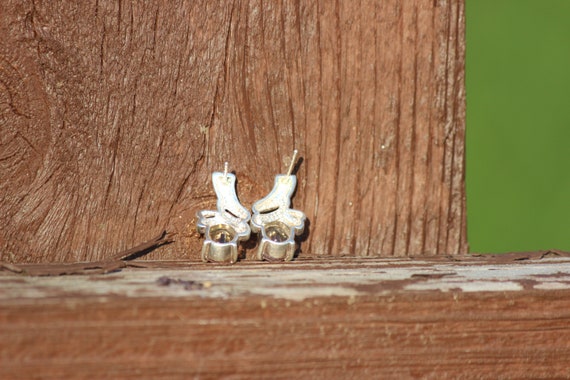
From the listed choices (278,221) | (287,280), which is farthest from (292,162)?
(287,280)

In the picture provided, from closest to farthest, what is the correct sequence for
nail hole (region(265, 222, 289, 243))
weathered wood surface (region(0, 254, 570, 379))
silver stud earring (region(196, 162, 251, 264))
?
1. weathered wood surface (region(0, 254, 570, 379))
2. silver stud earring (region(196, 162, 251, 264))
3. nail hole (region(265, 222, 289, 243))

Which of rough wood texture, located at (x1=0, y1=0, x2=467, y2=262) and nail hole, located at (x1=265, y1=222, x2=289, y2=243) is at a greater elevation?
rough wood texture, located at (x1=0, y1=0, x2=467, y2=262)

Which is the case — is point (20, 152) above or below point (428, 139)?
below

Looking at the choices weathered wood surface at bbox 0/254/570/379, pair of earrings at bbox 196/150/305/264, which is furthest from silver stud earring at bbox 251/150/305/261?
weathered wood surface at bbox 0/254/570/379

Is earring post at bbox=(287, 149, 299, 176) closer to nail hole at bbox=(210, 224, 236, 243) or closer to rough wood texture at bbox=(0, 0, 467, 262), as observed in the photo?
rough wood texture at bbox=(0, 0, 467, 262)

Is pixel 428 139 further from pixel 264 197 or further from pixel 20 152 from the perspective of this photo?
pixel 20 152

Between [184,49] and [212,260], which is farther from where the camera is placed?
[184,49]

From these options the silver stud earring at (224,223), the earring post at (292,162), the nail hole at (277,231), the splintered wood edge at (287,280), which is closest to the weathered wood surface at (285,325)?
the splintered wood edge at (287,280)

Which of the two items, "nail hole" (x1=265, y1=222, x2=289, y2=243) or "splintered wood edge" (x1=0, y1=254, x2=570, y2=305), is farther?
"nail hole" (x1=265, y1=222, x2=289, y2=243)

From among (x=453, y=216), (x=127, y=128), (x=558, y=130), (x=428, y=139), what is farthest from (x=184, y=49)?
(x=558, y=130)
